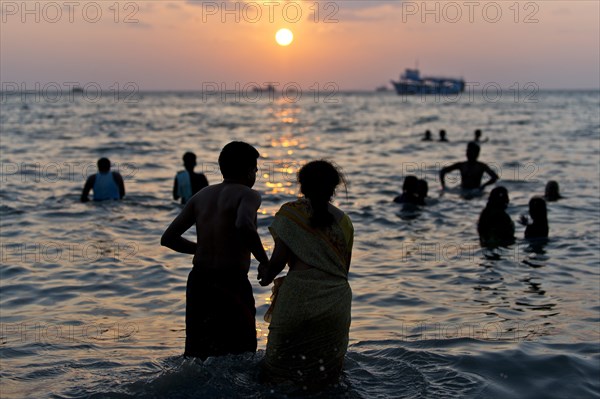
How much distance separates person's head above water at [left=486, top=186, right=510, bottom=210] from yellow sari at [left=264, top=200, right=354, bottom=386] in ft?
23.4

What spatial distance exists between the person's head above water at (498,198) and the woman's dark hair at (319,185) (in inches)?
290

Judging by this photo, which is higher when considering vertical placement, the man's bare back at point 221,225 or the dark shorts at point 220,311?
the man's bare back at point 221,225

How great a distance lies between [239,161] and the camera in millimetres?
5094

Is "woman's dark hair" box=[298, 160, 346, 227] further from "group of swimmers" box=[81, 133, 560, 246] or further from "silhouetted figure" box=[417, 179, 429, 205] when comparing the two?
"silhouetted figure" box=[417, 179, 429, 205]

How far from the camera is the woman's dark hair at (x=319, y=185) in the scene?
4.62 meters

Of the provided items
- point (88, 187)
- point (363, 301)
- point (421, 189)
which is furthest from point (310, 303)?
point (88, 187)

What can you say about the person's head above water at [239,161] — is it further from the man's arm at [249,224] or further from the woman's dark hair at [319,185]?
the woman's dark hair at [319,185]

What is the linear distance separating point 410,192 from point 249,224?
11.2 meters

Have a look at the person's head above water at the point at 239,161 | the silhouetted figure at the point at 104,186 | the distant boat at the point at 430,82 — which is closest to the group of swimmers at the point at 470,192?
the silhouetted figure at the point at 104,186

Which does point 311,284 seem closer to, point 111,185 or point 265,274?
point 265,274

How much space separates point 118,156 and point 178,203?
13204 mm

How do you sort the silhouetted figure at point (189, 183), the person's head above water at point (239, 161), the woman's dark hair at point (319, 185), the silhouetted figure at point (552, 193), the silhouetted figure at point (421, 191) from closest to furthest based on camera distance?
1. the woman's dark hair at point (319, 185)
2. the person's head above water at point (239, 161)
3. the silhouetted figure at point (189, 183)
4. the silhouetted figure at point (421, 191)
5. the silhouetted figure at point (552, 193)

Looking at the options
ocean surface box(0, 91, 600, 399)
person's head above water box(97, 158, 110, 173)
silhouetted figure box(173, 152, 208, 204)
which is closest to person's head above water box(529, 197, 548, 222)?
ocean surface box(0, 91, 600, 399)

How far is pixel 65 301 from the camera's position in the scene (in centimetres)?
864
